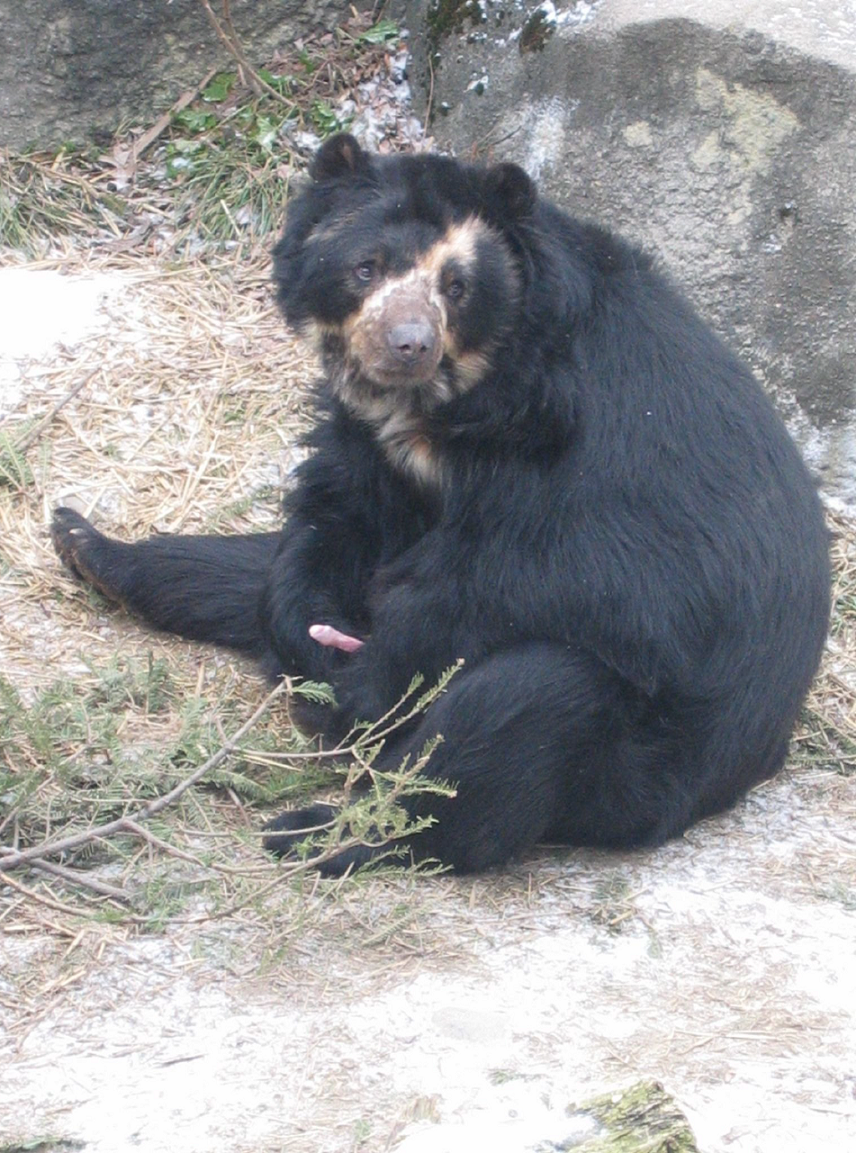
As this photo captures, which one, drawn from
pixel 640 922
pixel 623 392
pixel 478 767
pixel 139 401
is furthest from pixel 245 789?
pixel 139 401

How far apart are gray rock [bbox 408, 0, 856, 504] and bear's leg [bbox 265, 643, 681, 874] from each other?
8.37 feet

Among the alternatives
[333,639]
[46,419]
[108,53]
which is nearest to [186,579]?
[333,639]

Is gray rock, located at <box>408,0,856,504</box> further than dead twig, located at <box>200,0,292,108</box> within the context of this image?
No

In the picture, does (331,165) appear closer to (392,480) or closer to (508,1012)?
(392,480)

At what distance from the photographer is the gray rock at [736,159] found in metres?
6.49

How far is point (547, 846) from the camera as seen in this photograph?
5055 millimetres

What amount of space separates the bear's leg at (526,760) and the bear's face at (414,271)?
0.95 m

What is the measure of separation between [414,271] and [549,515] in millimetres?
884

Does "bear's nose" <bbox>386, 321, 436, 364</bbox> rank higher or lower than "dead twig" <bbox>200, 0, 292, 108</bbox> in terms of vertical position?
lower

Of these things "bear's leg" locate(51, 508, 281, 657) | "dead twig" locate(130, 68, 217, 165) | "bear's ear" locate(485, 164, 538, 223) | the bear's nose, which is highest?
"dead twig" locate(130, 68, 217, 165)

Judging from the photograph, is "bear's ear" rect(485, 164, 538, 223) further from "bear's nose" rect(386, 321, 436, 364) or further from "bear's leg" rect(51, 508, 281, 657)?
"bear's leg" rect(51, 508, 281, 657)

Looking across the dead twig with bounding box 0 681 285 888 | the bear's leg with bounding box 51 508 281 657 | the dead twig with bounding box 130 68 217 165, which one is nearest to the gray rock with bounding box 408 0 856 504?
the dead twig with bounding box 130 68 217 165

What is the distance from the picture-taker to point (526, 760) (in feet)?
15.3

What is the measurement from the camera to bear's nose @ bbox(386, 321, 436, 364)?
4.59 meters
